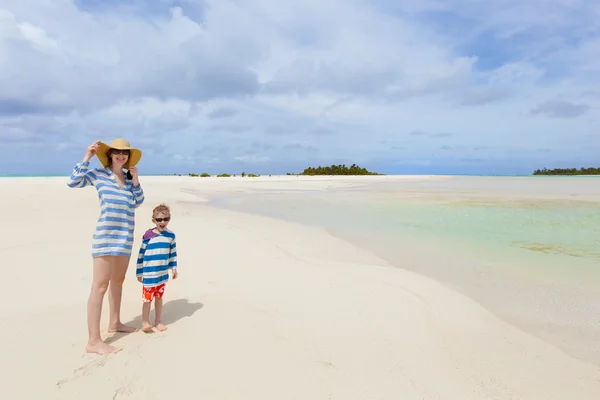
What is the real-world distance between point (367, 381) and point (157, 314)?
7.81 feet

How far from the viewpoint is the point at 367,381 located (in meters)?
3.10

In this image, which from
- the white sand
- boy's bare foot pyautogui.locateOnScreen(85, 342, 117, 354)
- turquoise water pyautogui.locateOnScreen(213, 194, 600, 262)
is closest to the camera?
the white sand

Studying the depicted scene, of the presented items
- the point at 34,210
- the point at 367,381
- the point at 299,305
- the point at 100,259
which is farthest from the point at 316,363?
the point at 34,210

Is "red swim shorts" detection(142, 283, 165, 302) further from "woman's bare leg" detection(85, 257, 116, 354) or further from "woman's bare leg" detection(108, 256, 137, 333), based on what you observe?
"woman's bare leg" detection(85, 257, 116, 354)

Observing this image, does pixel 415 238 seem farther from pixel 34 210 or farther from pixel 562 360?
pixel 34 210

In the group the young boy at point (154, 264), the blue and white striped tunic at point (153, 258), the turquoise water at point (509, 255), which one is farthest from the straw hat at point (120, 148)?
the turquoise water at point (509, 255)

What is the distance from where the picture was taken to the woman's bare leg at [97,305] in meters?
3.47

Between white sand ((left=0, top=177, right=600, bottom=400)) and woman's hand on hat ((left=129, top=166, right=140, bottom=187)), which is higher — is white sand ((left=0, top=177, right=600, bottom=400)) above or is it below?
below

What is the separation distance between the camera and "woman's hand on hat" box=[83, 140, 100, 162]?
140 inches

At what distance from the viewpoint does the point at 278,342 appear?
367cm

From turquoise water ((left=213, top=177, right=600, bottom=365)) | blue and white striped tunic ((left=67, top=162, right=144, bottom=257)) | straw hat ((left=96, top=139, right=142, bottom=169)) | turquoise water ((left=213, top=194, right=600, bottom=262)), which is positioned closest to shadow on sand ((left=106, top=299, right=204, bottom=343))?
blue and white striped tunic ((left=67, top=162, right=144, bottom=257))

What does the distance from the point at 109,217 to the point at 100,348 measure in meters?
1.27

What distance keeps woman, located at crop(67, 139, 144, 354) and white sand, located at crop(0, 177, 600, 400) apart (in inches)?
16.8

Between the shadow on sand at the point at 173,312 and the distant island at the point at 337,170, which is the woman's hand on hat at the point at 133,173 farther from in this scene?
the distant island at the point at 337,170
